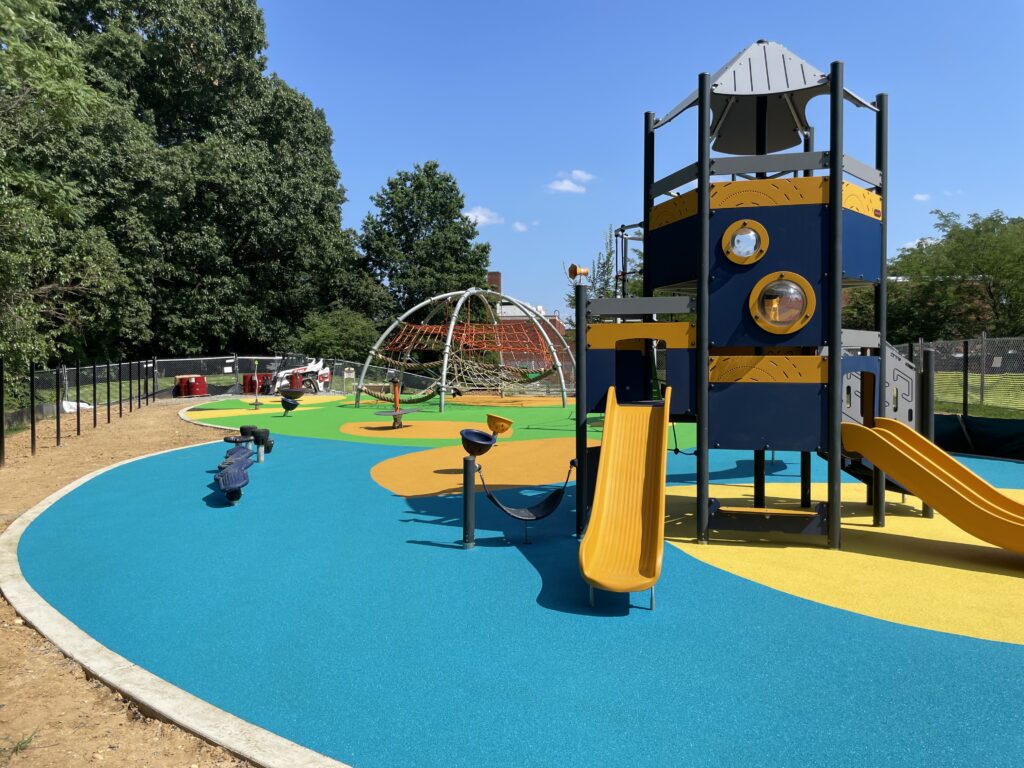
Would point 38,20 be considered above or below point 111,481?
above

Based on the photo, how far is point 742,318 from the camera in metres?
7.46

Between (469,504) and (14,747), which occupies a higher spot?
(469,504)

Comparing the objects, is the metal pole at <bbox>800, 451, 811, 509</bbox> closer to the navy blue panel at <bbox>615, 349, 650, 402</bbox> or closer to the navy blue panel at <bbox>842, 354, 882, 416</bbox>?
→ the navy blue panel at <bbox>842, 354, 882, 416</bbox>

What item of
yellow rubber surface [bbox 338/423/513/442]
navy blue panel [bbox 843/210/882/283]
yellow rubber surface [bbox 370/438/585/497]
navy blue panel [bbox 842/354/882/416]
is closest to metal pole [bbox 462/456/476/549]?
yellow rubber surface [bbox 370/438/585/497]

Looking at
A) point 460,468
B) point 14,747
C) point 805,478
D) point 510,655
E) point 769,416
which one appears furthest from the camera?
point 460,468

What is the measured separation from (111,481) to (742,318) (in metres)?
10.4

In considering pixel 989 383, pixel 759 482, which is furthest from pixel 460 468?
pixel 989 383

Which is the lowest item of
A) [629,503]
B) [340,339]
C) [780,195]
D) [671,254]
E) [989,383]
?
[629,503]

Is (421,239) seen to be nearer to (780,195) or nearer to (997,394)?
(997,394)

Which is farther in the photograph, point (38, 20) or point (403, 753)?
point (38, 20)

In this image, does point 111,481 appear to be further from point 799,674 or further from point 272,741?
point 799,674

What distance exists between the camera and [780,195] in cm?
730

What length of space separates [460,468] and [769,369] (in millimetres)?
6824

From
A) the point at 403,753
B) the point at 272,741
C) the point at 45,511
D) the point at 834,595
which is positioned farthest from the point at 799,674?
the point at 45,511
